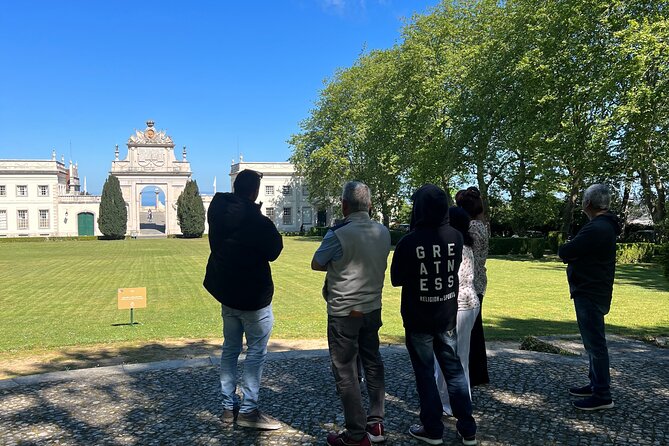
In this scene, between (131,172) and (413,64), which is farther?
(131,172)

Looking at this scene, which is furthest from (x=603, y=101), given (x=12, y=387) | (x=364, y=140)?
(x=12, y=387)

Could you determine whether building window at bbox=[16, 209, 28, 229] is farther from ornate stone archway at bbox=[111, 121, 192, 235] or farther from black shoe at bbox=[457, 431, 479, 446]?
black shoe at bbox=[457, 431, 479, 446]

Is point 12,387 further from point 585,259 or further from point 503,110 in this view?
point 503,110

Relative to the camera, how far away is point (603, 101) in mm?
19859

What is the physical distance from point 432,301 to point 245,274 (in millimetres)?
1368

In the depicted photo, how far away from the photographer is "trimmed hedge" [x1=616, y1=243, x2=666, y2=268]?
2075 cm

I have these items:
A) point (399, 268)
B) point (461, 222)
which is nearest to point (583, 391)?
point (461, 222)

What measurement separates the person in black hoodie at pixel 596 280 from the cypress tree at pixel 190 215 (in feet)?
170

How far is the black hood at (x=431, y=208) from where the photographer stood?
11.2 feet

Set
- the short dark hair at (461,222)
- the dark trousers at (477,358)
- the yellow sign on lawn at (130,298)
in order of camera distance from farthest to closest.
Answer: the yellow sign on lawn at (130,298), the dark trousers at (477,358), the short dark hair at (461,222)

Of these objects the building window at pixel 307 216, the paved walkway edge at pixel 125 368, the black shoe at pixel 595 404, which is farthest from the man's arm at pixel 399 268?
the building window at pixel 307 216

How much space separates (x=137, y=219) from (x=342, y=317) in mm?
62393

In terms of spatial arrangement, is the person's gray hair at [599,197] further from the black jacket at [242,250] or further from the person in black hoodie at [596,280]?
the black jacket at [242,250]

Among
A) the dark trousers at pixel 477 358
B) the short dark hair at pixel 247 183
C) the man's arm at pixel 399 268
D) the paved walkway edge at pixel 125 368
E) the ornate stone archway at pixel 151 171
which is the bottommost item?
the paved walkway edge at pixel 125 368
